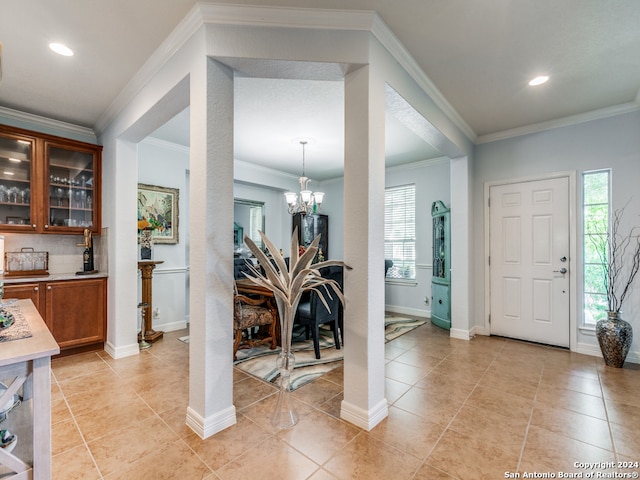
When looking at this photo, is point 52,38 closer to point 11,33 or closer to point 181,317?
point 11,33

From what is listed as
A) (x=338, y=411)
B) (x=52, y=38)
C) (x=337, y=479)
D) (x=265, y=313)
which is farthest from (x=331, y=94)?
(x=337, y=479)

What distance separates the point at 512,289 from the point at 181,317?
184 inches

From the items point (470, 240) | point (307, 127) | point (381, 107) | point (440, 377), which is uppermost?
point (307, 127)

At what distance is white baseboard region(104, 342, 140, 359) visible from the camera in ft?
10.7

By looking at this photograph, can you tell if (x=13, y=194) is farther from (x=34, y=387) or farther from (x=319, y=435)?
(x=319, y=435)

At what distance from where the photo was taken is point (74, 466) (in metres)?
1.66

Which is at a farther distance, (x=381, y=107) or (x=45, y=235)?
(x=45, y=235)

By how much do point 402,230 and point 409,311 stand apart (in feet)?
4.93

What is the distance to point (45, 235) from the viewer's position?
139 inches

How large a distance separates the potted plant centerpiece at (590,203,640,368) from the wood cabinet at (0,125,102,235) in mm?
5791

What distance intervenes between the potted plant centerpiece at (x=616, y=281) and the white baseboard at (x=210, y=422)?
3687 millimetres

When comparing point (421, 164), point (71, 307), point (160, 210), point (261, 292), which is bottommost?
point (71, 307)

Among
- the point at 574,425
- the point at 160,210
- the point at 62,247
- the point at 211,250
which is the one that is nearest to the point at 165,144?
the point at 160,210

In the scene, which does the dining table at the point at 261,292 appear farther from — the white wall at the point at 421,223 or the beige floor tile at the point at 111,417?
the white wall at the point at 421,223
